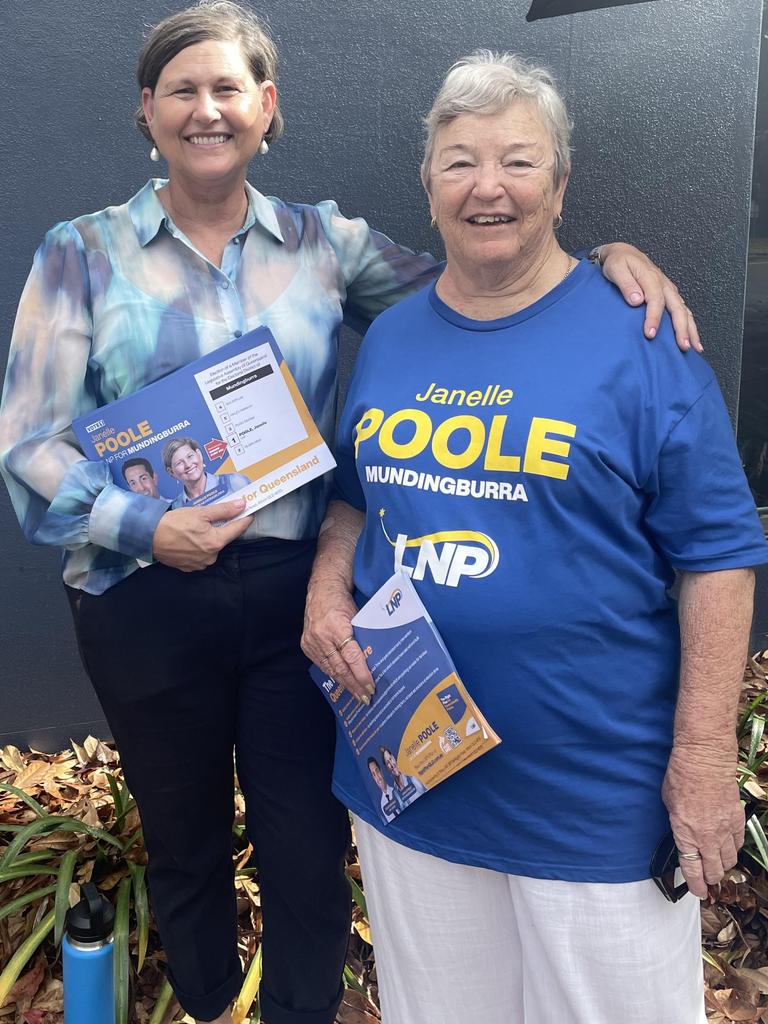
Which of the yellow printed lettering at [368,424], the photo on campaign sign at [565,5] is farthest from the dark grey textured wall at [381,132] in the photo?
the yellow printed lettering at [368,424]

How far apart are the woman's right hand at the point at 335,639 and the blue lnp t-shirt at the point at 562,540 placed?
6.5 inches

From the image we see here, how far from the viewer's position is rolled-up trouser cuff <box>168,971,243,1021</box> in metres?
2.34

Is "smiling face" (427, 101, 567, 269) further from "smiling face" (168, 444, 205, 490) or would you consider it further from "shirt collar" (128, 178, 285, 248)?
"smiling face" (168, 444, 205, 490)

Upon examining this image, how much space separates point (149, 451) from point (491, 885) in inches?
40.7

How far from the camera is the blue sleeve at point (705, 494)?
5.14 feet

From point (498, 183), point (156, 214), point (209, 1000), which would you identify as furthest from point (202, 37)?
point (209, 1000)

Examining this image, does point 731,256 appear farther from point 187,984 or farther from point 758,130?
point 187,984

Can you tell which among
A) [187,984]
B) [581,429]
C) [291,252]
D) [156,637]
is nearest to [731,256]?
[291,252]

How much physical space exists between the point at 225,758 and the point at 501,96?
4.75 ft

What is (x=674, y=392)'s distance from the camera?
5.16 feet

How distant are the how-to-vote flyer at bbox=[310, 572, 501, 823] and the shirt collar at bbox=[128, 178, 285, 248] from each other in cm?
83

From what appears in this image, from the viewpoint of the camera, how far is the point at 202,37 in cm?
190

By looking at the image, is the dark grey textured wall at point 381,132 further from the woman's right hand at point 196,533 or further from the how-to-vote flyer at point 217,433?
the woman's right hand at point 196,533

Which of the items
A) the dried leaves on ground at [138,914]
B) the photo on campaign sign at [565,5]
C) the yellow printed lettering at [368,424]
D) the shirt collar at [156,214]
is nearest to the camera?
the yellow printed lettering at [368,424]
